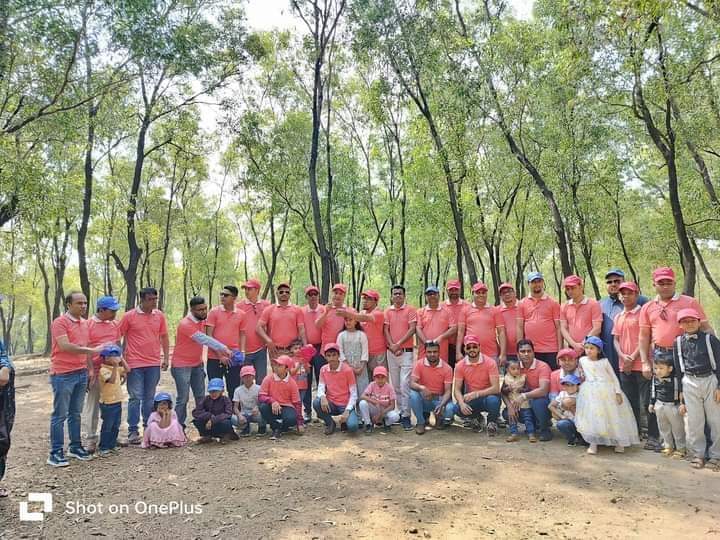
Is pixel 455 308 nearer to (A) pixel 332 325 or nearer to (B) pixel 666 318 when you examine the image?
(A) pixel 332 325

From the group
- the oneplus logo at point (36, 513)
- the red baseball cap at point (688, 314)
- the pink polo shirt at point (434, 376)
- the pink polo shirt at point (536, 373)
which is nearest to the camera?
the oneplus logo at point (36, 513)

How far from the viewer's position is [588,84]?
10.4 metres

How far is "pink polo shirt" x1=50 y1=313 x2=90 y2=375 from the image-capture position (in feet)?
17.4

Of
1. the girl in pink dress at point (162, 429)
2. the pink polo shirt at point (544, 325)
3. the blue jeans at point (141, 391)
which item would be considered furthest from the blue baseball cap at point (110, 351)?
the pink polo shirt at point (544, 325)

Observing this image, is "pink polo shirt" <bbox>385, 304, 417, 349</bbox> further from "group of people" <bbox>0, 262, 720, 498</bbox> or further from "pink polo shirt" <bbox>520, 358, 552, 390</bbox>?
"pink polo shirt" <bbox>520, 358, 552, 390</bbox>

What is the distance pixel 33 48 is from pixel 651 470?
454 inches

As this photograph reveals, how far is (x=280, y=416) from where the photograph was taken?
21.1ft

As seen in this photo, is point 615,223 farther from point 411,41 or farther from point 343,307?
point 343,307

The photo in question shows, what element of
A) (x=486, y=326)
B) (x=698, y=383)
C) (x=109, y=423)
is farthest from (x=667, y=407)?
(x=109, y=423)

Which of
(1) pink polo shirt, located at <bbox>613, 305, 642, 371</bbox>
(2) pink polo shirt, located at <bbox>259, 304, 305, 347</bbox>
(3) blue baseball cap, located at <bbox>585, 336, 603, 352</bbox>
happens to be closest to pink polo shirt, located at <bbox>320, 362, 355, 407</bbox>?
(2) pink polo shirt, located at <bbox>259, 304, 305, 347</bbox>

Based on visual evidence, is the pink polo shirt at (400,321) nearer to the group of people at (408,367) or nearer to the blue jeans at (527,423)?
the group of people at (408,367)

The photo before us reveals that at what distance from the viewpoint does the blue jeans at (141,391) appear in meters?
6.14

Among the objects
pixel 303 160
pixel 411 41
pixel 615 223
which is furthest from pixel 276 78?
pixel 615 223

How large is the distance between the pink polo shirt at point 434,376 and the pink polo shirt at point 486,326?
1.94ft
